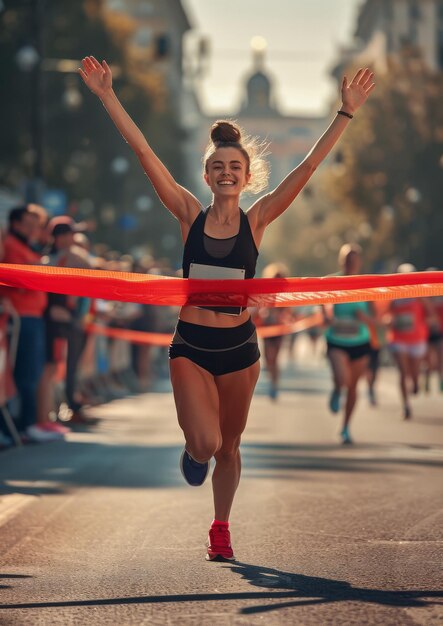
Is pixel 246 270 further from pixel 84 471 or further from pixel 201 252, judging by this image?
pixel 84 471

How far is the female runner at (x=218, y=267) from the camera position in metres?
7.41

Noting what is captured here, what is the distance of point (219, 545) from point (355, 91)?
225 cm

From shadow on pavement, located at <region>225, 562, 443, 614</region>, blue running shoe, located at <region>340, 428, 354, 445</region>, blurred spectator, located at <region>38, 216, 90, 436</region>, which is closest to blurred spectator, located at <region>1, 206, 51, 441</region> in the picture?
blurred spectator, located at <region>38, 216, 90, 436</region>

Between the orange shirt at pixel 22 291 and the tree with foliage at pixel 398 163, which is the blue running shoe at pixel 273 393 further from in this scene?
the tree with foliage at pixel 398 163

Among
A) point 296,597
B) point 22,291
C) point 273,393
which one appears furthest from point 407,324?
point 296,597

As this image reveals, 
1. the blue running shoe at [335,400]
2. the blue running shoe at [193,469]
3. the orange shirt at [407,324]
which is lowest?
the blue running shoe at [193,469]

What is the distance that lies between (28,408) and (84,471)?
2841 mm

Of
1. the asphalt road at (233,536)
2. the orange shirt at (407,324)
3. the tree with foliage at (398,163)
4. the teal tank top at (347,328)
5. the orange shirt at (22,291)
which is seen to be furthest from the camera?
the tree with foliage at (398,163)

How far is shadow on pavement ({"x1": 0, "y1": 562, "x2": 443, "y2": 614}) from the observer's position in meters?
6.24

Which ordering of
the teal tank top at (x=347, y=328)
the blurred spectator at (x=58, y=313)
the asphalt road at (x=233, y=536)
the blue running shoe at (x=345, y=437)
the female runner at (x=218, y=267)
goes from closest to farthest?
the asphalt road at (x=233, y=536)
the female runner at (x=218, y=267)
the blurred spectator at (x=58, y=313)
the blue running shoe at (x=345, y=437)
the teal tank top at (x=347, y=328)

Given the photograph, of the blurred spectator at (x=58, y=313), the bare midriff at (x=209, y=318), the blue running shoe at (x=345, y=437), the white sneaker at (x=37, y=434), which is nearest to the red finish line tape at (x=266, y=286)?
the bare midriff at (x=209, y=318)

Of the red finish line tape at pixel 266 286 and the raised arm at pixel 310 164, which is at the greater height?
the raised arm at pixel 310 164

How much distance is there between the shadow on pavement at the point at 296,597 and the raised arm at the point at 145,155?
1.83 metres

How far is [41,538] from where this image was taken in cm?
821
